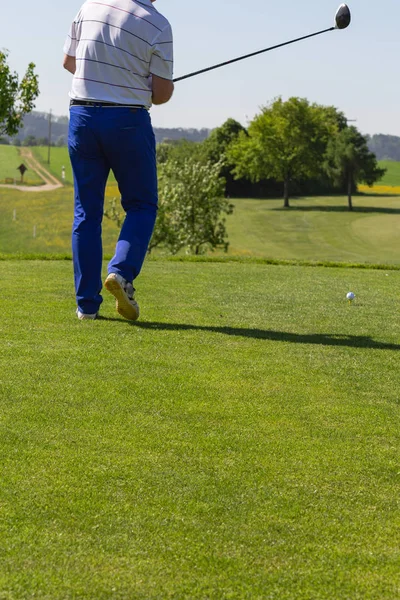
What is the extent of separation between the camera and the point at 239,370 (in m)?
4.45

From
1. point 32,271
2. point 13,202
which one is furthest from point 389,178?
point 32,271

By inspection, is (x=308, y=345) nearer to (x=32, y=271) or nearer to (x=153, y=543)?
(x=153, y=543)

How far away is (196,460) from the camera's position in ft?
10.1

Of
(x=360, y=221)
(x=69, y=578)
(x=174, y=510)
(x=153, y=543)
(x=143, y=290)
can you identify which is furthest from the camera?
(x=360, y=221)

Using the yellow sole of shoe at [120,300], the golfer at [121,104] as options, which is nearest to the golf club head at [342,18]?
the golfer at [121,104]

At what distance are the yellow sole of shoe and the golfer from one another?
17cm

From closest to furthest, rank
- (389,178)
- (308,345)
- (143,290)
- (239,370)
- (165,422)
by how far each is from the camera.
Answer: (165,422), (239,370), (308,345), (143,290), (389,178)

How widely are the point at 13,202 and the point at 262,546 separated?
7229cm

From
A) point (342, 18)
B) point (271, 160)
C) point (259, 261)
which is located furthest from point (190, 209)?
point (342, 18)

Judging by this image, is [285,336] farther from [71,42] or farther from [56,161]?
[56,161]

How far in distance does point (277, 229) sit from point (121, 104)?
2534 inches

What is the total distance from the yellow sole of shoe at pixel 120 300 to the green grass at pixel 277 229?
43.2 meters

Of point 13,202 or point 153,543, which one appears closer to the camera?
point 153,543

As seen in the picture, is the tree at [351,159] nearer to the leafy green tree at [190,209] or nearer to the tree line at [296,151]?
the tree line at [296,151]
